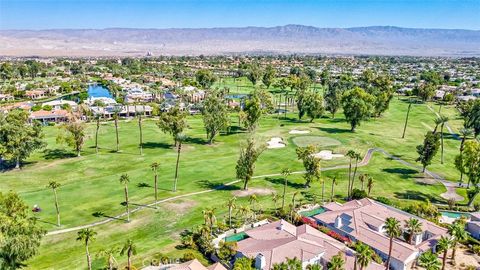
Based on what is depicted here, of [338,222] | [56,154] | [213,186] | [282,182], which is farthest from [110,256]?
[56,154]

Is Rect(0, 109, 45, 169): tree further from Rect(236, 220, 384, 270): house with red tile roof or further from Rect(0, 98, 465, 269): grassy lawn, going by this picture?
Rect(236, 220, 384, 270): house with red tile roof

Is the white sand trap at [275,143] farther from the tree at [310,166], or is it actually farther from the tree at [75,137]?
the tree at [75,137]

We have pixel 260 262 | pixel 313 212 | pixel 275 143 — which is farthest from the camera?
pixel 275 143

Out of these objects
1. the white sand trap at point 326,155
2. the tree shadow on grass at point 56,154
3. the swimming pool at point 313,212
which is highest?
the tree shadow on grass at point 56,154

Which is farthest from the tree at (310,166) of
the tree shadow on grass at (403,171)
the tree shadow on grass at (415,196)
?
the tree shadow on grass at (403,171)

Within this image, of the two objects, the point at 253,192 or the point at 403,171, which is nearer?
the point at 253,192

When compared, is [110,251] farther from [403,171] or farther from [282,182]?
→ [403,171]

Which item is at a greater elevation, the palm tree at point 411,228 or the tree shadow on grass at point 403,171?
the palm tree at point 411,228

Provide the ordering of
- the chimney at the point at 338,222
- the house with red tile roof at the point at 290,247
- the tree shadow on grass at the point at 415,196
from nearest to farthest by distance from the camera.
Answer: the house with red tile roof at the point at 290,247
the chimney at the point at 338,222
the tree shadow on grass at the point at 415,196

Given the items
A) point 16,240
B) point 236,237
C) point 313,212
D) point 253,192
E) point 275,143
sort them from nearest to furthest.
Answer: point 16,240 < point 236,237 < point 313,212 < point 253,192 < point 275,143
